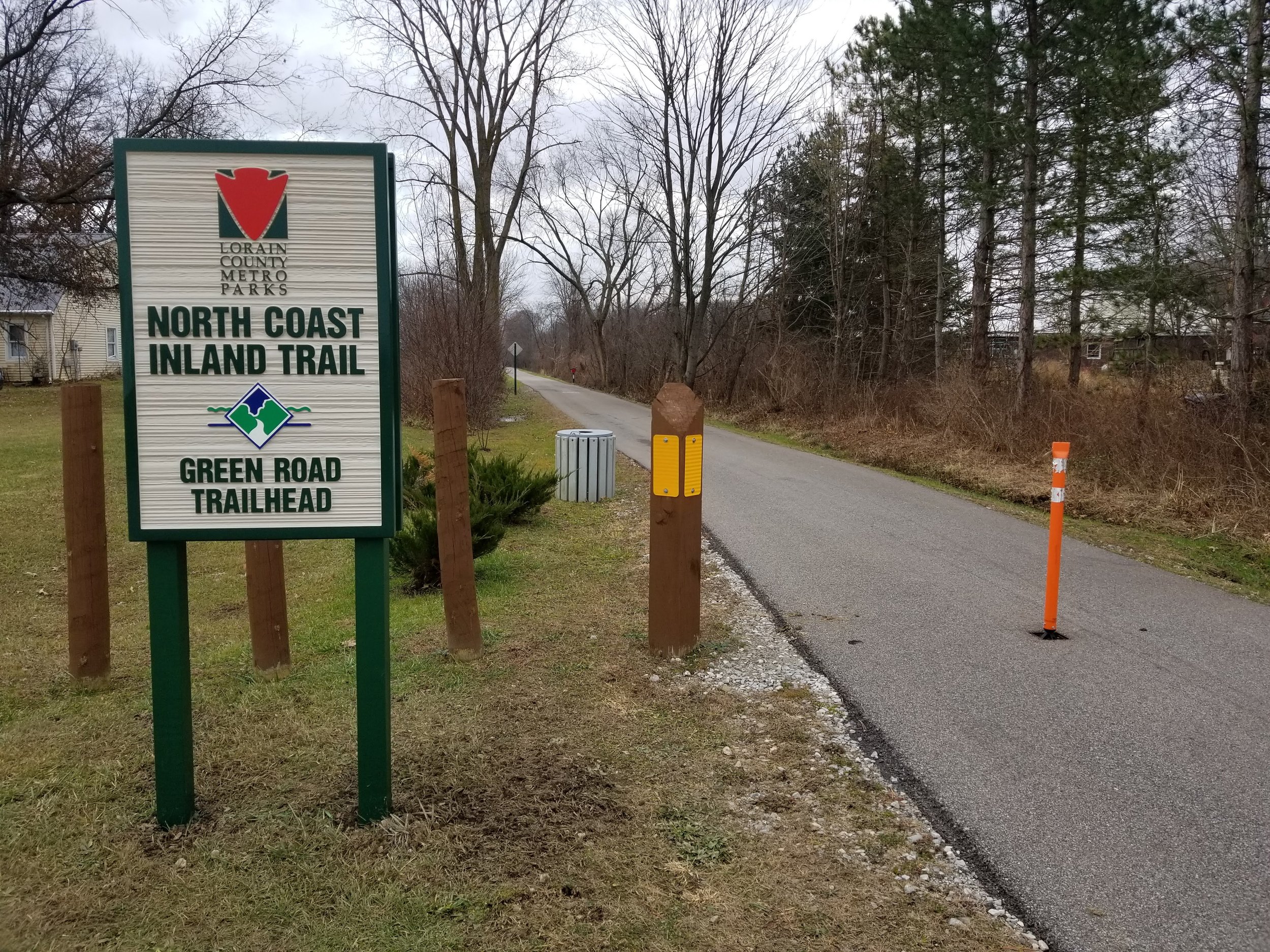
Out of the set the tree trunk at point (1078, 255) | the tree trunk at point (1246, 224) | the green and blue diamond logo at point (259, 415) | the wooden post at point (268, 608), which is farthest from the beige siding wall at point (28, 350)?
the green and blue diamond logo at point (259, 415)

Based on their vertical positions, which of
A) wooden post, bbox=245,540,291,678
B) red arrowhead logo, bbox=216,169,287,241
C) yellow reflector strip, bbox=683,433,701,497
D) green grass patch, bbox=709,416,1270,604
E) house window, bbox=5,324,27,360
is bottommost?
green grass patch, bbox=709,416,1270,604

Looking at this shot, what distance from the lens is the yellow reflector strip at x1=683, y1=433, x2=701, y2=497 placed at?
16.8 feet

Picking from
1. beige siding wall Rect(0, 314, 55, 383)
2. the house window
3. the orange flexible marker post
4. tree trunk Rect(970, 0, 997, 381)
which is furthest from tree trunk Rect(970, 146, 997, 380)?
the house window

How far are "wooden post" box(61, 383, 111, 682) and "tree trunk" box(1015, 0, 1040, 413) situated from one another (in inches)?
562

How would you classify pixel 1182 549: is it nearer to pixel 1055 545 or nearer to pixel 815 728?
pixel 1055 545

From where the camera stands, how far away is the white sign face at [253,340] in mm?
3059

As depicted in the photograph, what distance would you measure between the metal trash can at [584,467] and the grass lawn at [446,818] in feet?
17.8

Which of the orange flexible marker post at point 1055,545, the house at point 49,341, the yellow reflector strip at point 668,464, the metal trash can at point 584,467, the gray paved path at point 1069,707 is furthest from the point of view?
the house at point 49,341

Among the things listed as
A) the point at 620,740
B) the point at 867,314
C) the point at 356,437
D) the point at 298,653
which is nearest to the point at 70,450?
the point at 298,653

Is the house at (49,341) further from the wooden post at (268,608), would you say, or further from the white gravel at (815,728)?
the white gravel at (815,728)

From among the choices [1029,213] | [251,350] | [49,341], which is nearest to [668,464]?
[251,350]

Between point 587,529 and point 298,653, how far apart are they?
438 cm

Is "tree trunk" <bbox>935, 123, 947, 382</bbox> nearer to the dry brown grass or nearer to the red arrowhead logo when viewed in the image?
the dry brown grass

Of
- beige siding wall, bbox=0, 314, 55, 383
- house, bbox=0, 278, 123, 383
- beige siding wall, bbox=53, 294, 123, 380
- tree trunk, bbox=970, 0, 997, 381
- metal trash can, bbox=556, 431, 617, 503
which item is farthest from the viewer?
beige siding wall, bbox=53, 294, 123, 380
